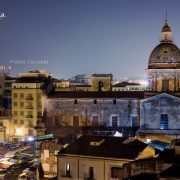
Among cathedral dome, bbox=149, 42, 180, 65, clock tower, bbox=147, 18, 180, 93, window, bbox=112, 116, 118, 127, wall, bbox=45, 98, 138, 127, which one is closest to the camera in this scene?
clock tower, bbox=147, 18, 180, 93

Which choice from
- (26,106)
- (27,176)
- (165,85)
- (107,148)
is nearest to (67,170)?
(107,148)

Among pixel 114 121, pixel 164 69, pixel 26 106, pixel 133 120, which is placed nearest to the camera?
pixel 164 69

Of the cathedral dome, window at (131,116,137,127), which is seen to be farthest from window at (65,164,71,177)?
the cathedral dome

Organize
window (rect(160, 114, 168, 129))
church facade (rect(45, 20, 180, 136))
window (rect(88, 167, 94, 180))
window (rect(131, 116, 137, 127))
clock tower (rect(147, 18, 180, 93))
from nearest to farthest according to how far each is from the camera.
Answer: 1. window (rect(88, 167, 94, 180))
2. church facade (rect(45, 20, 180, 136))
3. window (rect(160, 114, 168, 129))
4. clock tower (rect(147, 18, 180, 93))
5. window (rect(131, 116, 137, 127))

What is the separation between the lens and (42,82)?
243 ft

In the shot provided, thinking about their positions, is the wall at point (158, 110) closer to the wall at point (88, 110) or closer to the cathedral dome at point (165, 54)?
the wall at point (88, 110)

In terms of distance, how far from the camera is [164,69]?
5703cm

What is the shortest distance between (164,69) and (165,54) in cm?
192

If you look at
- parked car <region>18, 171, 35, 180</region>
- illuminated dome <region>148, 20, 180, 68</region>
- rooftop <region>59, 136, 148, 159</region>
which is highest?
illuminated dome <region>148, 20, 180, 68</region>

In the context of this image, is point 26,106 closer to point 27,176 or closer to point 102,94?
point 102,94

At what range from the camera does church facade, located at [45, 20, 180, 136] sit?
183 ft

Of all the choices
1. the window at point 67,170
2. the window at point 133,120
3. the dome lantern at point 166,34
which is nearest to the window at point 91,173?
the window at point 67,170

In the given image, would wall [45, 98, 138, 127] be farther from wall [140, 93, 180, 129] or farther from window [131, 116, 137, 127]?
wall [140, 93, 180, 129]

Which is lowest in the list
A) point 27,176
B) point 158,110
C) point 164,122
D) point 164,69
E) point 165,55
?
point 27,176
